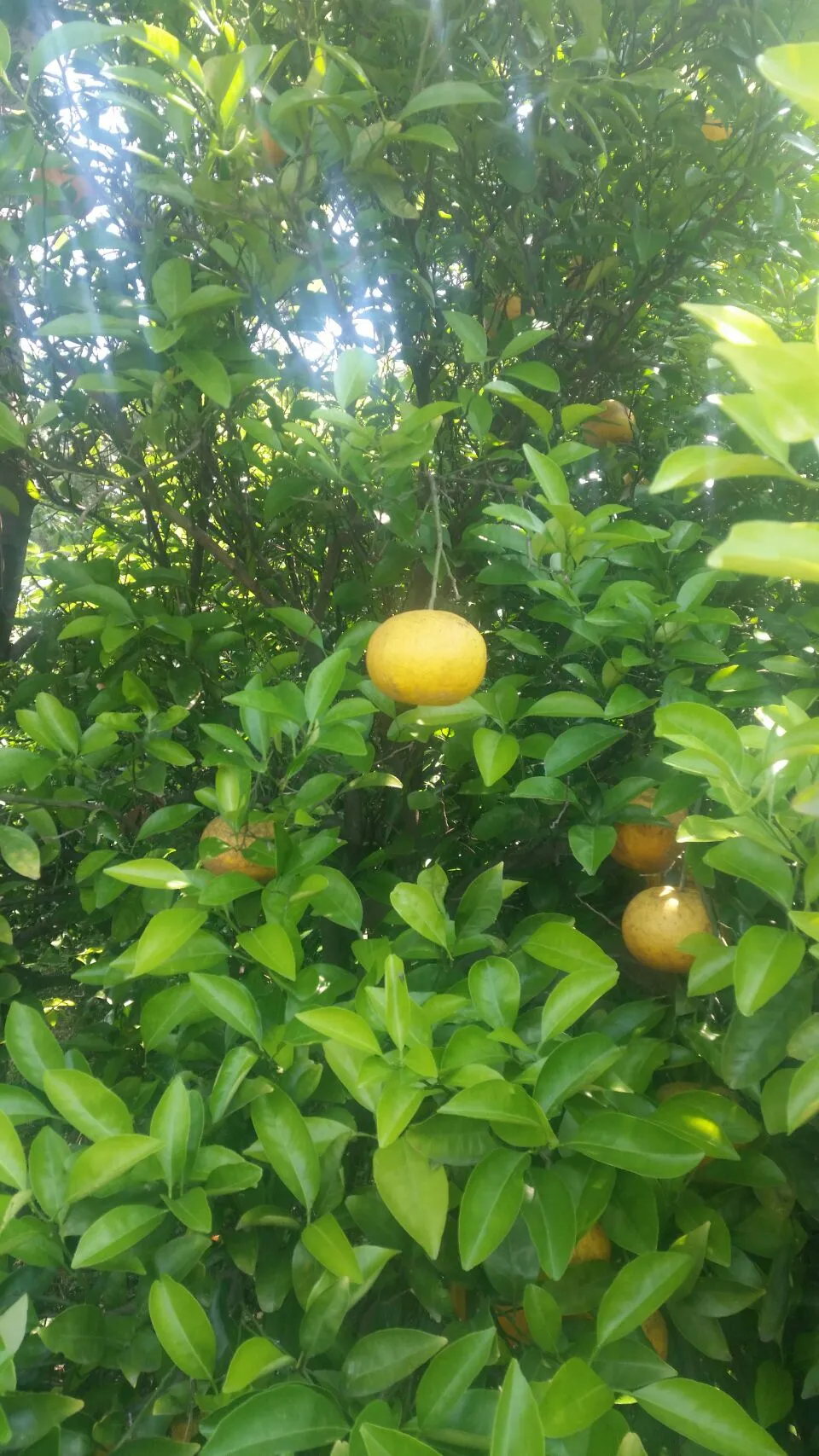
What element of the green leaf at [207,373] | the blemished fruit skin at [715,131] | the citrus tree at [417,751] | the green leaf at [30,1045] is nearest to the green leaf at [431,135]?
the citrus tree at [417,751]

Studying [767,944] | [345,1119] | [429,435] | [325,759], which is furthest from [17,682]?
[767,944]

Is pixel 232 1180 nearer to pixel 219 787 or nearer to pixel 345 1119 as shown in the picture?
pixel 345 1119

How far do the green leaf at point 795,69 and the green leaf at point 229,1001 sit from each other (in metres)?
0.87

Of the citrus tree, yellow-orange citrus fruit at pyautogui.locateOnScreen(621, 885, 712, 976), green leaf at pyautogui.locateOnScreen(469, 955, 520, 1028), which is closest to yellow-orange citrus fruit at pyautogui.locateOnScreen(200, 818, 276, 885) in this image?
the citrus tree

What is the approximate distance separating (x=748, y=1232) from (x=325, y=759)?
0.87m

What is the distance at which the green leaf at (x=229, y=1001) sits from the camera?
948 millimetres

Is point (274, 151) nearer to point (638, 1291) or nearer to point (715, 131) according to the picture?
point (715, 131)

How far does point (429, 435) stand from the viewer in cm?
119

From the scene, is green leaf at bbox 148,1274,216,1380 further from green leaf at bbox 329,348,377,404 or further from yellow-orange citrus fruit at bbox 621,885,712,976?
green leaf at bbox 329,348,377,404

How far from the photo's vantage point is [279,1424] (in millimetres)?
719

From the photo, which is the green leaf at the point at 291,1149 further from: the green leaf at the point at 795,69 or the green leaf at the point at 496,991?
the green leaf at the point at 795,69

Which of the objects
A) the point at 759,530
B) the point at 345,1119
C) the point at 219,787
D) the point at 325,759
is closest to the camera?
the point at 759,530

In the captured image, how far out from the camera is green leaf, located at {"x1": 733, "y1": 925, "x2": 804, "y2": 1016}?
807 mm

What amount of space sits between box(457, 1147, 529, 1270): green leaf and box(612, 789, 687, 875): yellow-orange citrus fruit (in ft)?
2.07
